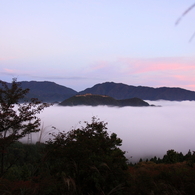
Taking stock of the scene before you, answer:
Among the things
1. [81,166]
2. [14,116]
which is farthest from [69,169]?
[14,116]

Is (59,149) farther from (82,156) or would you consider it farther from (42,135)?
(42,135)

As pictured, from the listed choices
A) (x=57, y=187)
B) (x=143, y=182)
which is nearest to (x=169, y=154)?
(x=143, y=182)

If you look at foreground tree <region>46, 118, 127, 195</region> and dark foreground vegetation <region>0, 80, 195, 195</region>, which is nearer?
dark foreground vegetation <region>0, 80, 195, 195</region>

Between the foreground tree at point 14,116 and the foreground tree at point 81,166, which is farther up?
the foreground tree at point 14,116

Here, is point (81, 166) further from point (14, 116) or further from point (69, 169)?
point (14, 116)

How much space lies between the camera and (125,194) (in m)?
10.8

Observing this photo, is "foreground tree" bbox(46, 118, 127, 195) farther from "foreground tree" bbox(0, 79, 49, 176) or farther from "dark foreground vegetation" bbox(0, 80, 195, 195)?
"foreground tree" bbox(0, 79, 49, 176)

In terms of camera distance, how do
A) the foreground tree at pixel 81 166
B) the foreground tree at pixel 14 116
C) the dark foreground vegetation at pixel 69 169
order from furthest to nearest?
the foreground tree at pixel 14 116
the foreground tree at pixel 81 166
the dark foreground vegetation at pixel 69 169

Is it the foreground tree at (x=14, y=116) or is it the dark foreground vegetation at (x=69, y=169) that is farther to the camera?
the foreground tree at (x=14, y=116)

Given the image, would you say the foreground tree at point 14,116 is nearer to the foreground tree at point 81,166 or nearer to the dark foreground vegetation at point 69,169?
the dark foreground vegetation at point 69,169

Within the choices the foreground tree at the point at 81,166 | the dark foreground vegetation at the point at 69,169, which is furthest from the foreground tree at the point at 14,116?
the foreground tree at the point at 81,166

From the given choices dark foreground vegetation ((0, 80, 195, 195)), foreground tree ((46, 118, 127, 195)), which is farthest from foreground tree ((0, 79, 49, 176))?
foreground tree ((46, 118, 127, 195))

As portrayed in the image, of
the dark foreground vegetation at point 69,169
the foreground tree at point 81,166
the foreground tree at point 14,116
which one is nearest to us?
the dark foreground vegetation at point 69,169

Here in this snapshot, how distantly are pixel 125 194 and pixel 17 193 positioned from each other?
22.1 feet
